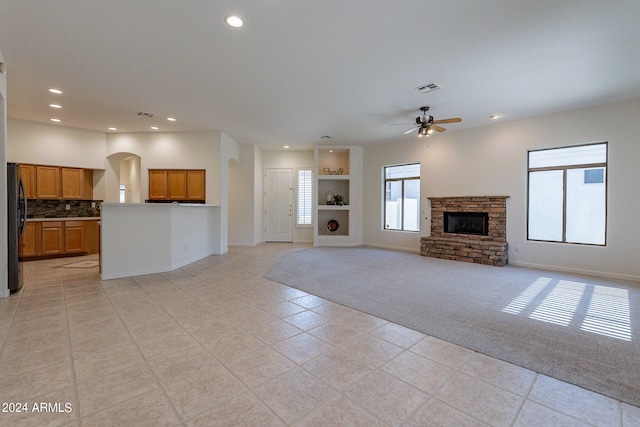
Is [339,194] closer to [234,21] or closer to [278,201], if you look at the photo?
[278,201]

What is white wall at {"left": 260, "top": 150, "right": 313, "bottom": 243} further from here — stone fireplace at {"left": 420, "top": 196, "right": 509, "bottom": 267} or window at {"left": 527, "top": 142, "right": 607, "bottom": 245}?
window at {"left": 527, "top": 142, "right": 607, "bottom": 245}

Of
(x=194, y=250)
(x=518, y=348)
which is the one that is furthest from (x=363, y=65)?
(x=194, y=250)

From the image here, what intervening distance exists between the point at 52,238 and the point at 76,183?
1374mm

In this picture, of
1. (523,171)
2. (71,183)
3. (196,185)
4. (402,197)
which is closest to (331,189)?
(402,197)

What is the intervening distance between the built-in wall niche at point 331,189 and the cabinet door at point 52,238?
634 centimetres

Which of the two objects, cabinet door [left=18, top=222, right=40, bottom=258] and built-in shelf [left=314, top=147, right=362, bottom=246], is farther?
built-in shelf [left=314, top=147, right=362, bottom=246]

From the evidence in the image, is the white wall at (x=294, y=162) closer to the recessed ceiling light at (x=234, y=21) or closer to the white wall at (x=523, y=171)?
the white wall at (x=523, y=171)

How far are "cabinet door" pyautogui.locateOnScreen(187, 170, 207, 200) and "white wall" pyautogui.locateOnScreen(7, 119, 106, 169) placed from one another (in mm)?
2227

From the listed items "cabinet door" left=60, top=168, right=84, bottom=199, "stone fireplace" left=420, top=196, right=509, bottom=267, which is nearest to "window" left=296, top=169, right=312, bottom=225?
"stone fireplace" left=420, top=196, right=509, bottom=267

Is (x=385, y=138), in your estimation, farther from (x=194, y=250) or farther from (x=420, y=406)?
(x=420, y=406)

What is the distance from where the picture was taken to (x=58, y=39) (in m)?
3.06

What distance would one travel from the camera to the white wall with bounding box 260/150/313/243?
9.05 meters

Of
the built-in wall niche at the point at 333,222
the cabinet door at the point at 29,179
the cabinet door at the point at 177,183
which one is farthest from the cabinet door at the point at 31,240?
the built-in wall niche at the point at 333,222

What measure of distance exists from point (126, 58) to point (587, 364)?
214 inches
